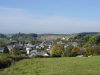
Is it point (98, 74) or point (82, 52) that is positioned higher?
point (98, 74)

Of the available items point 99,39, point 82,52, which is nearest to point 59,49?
point 82,52

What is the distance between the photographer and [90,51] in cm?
3541

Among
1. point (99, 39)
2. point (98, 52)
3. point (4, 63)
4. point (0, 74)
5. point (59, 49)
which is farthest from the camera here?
point (99, 39)

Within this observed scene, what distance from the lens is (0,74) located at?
354 inches

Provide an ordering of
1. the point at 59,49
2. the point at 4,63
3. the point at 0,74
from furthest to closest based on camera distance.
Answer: the point at 59,49
the point at 4,63
the point at 0,74

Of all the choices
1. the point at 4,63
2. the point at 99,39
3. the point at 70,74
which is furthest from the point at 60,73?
the point at 99,39

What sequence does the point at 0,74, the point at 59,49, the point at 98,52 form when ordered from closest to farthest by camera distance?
the point at 0,74 < the point at 98,52 < the point at 59,49

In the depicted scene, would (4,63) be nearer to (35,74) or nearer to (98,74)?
(35,74)

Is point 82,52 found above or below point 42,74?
below

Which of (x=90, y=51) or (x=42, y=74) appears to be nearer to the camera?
(x=42, y=74)

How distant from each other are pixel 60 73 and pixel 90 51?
2692 centimetres

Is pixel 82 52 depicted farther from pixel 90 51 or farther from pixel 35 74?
pixel 35 74

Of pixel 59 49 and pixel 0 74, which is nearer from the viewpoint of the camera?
pixel 0 74

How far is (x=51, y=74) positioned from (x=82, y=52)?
28.1m
